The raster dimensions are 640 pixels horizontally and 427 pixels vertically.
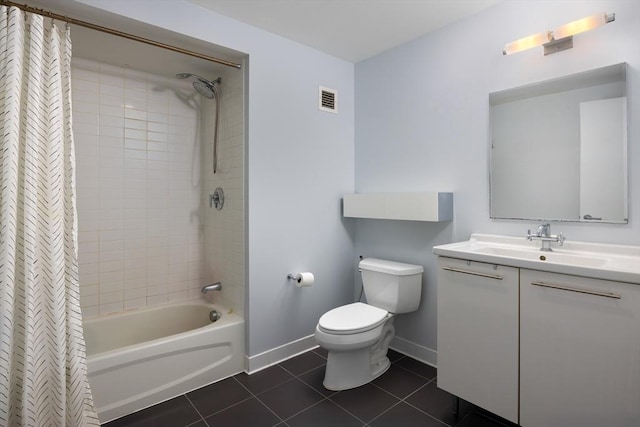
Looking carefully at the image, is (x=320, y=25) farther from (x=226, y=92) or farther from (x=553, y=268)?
(x=553, y=268)

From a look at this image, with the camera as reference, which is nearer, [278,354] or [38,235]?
[38,235]

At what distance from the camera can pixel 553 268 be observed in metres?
1.39

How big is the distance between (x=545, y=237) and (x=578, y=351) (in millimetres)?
628

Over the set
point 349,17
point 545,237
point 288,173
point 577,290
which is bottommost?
point 577,290

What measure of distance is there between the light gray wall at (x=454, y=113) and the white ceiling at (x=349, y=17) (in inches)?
5.1

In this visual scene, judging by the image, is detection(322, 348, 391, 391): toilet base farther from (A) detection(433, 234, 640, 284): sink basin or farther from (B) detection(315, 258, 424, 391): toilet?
(A) detection(433, 234, 640, 284): sink basin

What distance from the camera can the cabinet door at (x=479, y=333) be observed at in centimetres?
153

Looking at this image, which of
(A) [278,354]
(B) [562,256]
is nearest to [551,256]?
(B) [562,256]

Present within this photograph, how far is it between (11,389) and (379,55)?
121 inches

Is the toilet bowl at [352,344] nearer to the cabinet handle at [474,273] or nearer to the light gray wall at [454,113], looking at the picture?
the light gray wall at [454,113]

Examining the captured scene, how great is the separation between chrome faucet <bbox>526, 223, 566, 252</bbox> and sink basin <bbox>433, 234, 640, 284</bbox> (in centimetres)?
4

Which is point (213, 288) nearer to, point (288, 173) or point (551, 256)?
point (288, 173)

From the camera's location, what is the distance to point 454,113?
228cm

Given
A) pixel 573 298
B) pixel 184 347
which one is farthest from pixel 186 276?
pixel 573 298
